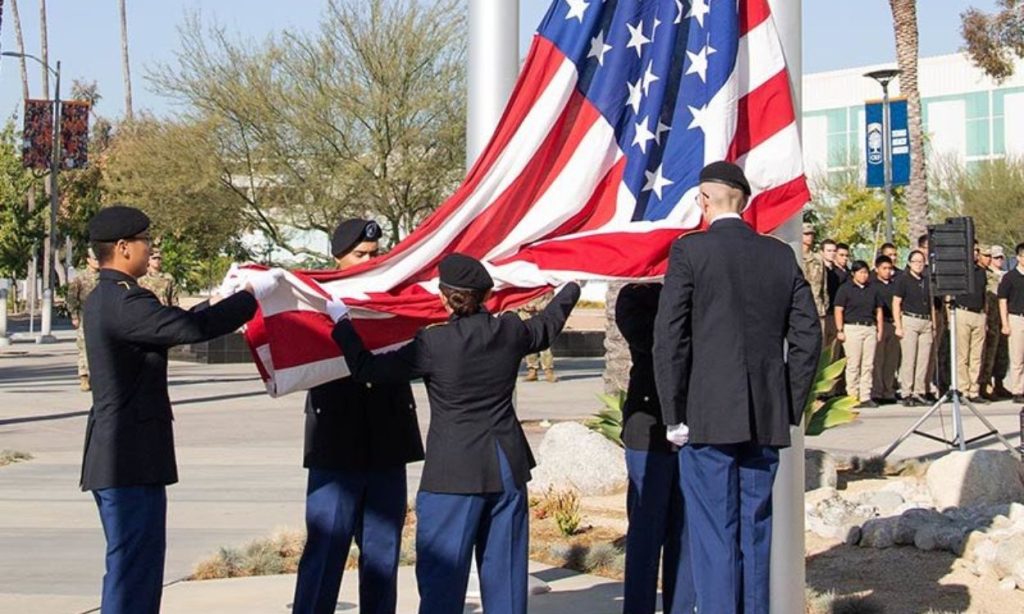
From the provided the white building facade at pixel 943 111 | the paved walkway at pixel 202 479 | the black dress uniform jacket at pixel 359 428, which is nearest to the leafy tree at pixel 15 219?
the white building facade at pixel 943 111

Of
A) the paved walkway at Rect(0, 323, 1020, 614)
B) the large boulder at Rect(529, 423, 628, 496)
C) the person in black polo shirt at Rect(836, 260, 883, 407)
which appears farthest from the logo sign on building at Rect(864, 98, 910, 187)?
the large boulder at Rect(529, 423, 628, 496)

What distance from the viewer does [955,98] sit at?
2800 inches

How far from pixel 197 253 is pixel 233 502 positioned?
66.2 ft

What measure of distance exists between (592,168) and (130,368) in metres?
2.44

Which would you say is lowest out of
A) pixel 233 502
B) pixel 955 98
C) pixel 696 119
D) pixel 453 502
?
pixel 233 502

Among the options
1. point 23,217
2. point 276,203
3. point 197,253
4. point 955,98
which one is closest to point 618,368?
point 276,203

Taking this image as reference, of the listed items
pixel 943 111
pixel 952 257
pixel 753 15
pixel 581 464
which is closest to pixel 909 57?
pixel 952 257

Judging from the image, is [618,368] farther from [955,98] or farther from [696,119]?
[955,98]

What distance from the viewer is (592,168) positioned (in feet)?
24.8

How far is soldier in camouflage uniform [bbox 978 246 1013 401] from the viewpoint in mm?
21078

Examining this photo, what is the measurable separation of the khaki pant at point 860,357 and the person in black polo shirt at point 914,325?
372mm

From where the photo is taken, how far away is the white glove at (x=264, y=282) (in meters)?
6.73

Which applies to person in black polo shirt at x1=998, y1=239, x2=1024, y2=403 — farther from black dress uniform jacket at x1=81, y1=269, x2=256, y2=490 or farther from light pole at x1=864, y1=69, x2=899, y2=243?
black dress uniform jacket at x1=81, y1=269, x2=256, y2=490

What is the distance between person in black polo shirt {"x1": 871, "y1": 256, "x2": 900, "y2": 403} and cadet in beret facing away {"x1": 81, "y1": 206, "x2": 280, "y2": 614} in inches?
604
